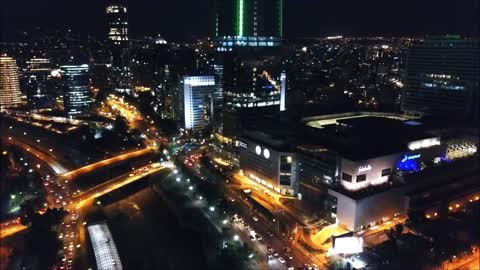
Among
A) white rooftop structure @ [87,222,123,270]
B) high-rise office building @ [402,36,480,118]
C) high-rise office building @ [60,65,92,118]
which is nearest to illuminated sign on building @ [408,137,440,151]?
high-rise office building @ [402,36,480,118]

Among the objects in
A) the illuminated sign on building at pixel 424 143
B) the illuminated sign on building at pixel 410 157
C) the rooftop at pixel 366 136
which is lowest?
the illuminated sign on building at pixel 410 157

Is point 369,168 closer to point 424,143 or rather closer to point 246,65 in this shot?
point 424,143

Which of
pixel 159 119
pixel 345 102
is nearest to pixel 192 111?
pixel 159 119

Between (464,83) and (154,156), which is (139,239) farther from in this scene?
(464,83)

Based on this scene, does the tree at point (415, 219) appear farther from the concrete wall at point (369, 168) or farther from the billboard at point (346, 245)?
the billboard at point (346, 245)

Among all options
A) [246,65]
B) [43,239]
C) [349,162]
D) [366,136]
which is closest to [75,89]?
[246,65]

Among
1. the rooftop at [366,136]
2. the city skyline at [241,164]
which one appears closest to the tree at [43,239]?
the city skyline at [241,164]
